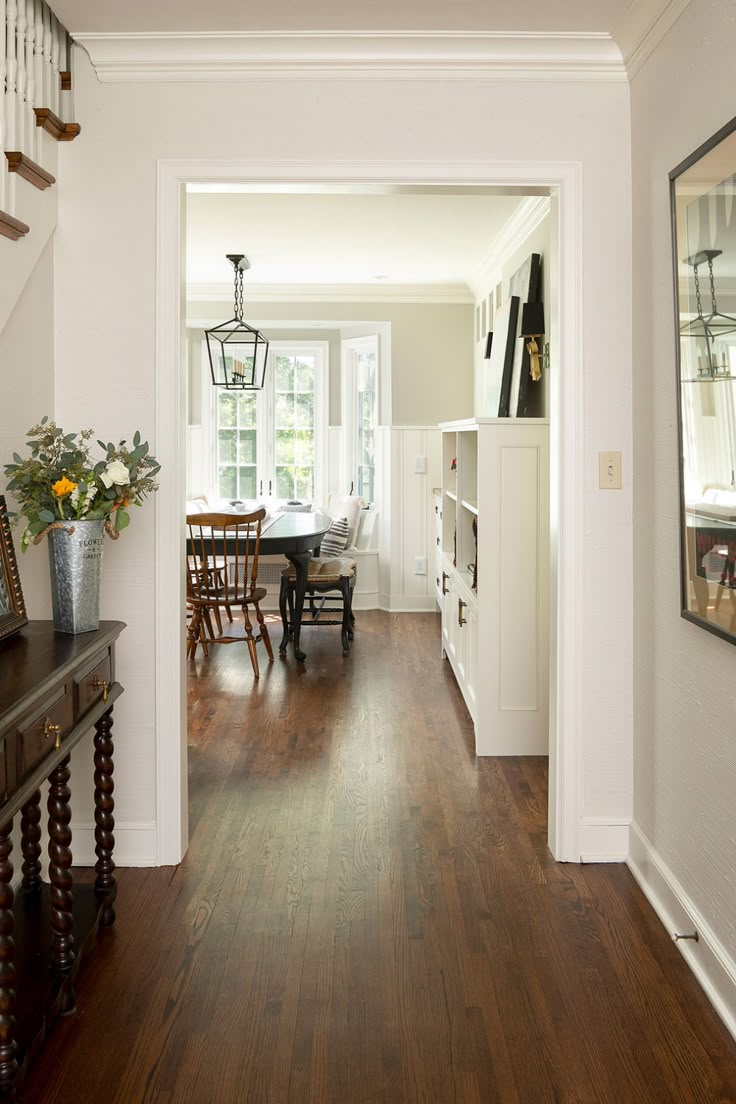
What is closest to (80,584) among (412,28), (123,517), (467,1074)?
(123,517)

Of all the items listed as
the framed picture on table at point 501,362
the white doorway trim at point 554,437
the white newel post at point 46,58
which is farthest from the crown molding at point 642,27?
the framed picture on table at point 501,362

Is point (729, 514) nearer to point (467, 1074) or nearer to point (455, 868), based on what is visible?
point (467, 1074)

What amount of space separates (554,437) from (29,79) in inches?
76.4

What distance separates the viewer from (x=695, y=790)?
243 centimetres

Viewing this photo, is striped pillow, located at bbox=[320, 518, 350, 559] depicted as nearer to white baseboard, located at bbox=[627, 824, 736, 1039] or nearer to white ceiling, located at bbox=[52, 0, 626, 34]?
white baseboard, located at bbox=[627, 824, 736, 1039]

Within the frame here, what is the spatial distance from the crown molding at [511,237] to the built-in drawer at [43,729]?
3.46 meters

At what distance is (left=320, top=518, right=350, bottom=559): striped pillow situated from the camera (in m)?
7.35

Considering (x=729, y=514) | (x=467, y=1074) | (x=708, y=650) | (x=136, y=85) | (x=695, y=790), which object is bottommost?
(x=467, y=1074)

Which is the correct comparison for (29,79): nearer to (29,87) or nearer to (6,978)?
(29,87)

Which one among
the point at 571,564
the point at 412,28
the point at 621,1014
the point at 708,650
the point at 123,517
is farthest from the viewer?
the point at 571,564

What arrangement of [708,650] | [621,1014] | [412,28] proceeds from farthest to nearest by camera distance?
[412,28], [708,650], [621,1014]

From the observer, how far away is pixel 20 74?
260 cm

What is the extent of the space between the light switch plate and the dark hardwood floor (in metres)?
1.25

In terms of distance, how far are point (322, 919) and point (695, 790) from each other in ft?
3.66
